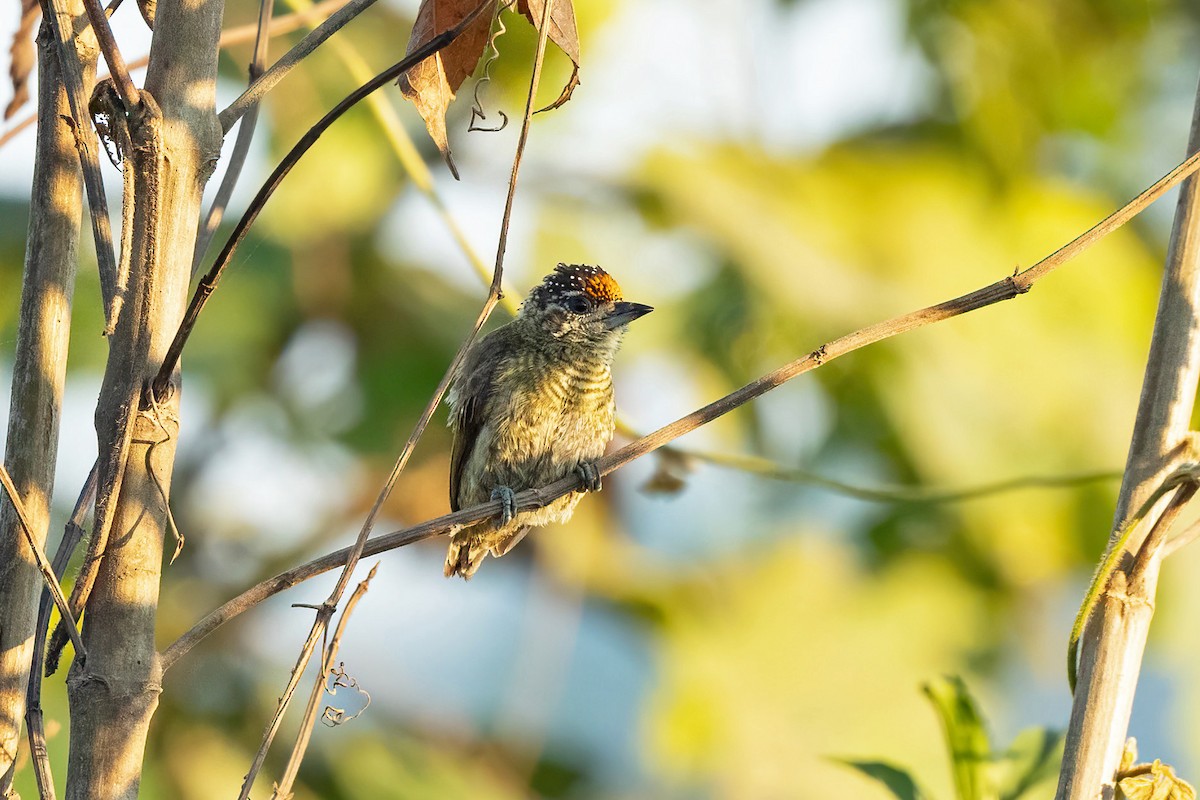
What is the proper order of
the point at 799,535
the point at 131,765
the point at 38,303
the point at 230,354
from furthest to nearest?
the point at 799,535
the point at 230,354
the point at 38,303
the point at 131,765

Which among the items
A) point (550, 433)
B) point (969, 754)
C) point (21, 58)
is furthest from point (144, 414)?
point (550, 433)

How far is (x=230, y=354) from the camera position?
3.52 meters

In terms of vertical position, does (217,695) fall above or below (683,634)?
below

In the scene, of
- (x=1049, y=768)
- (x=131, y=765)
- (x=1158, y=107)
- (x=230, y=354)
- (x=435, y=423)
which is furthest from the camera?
(x=1158, y=107)

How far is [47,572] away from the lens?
101 cm

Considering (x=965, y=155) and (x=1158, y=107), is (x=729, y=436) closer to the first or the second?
(x=965, y=155)

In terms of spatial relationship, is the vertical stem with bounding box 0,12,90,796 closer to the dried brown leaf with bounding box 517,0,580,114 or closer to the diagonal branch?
the diagonal branch

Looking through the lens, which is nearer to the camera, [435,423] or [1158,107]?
[435,423]

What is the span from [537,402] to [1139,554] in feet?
5.73

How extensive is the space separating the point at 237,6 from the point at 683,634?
2.58 m

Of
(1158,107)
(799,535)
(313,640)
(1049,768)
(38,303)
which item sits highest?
(1158,107)

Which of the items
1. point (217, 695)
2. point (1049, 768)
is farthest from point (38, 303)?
point (217, 695)

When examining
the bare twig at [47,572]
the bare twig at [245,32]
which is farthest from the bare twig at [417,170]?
the bare twig at [47,572]

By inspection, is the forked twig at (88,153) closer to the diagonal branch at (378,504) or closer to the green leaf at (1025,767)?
the diagonal branch at (378,504)
